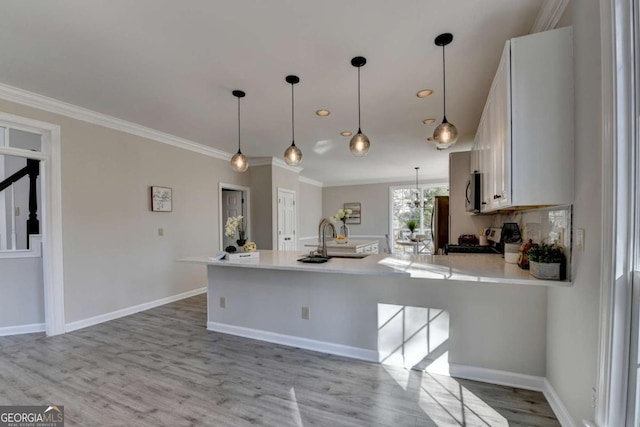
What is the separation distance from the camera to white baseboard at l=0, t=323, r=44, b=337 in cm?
332

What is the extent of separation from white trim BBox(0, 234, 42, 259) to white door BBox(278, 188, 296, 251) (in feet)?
12.3

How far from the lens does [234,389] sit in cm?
219

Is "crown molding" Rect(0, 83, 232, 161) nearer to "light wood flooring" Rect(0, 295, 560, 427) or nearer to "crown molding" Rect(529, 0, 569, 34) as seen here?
"light wood flooring" Rect(0, 295, 560, 427)

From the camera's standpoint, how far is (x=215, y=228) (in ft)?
17.7

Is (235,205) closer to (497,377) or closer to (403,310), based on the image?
(403,310)

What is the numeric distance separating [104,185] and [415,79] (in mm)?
3972

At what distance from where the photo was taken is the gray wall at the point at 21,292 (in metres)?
3.37

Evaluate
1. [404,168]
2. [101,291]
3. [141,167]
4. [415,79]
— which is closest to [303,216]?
[404,168]

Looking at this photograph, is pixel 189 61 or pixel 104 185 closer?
pixel 189 61

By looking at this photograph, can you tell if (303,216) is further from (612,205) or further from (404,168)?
(612,205)

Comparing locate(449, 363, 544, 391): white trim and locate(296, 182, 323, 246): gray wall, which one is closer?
locate(449, 363, 544, 391): white trim

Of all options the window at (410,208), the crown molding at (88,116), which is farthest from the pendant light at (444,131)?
the window at (410,208)

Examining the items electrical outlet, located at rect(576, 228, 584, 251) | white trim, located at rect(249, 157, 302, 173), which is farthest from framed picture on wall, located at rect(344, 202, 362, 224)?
electrical outlet, located at rect(576, 228, 584, 251)

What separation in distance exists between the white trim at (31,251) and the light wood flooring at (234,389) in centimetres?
109
